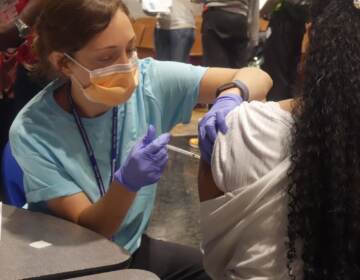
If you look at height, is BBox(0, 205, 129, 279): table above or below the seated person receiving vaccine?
below

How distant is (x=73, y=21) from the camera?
49.8 inches

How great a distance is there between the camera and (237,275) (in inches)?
39.7

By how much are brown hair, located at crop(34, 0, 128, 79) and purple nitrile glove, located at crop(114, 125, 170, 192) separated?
1.00 ft

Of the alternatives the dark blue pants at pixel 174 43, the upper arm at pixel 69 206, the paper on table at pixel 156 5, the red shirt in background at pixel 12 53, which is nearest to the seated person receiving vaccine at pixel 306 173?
the upper arm at pixel 69 206

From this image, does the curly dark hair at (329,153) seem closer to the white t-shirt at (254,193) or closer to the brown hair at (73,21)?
the white t-shirt at (254,193)

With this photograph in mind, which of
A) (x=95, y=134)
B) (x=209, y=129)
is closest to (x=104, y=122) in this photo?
(x=95, y=134)

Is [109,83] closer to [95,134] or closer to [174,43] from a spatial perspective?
[95,134]

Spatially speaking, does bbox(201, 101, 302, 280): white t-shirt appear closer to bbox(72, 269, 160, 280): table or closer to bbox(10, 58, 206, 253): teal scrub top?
bbox(72, 269, 160, 280): table

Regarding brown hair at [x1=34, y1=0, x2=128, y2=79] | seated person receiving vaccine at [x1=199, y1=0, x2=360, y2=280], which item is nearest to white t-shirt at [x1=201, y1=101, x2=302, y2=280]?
seated person receiving vaccine at [x1=199, y1=0, x2=360, y2=280]

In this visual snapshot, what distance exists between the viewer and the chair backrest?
138 centimetres

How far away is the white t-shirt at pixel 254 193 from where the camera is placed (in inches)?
36.4

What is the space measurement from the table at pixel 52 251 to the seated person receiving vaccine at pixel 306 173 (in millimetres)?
231

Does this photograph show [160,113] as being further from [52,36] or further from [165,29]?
[165,29]

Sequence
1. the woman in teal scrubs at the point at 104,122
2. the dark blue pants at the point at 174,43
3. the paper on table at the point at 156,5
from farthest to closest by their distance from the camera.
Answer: the dark blue pants at the point at 174,43
the paper on table at the point at 156,5
the woman in teal scrubs at the point at 104,122
